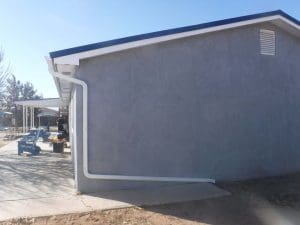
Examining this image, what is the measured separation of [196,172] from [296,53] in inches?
183

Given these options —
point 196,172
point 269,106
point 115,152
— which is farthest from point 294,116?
point 115,152

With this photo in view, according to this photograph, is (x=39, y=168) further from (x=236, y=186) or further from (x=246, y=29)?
(x=246, y=29)

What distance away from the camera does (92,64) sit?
897 cm

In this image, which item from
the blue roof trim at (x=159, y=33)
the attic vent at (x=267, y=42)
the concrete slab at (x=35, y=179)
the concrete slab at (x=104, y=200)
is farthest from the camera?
the attic vent at (x=267, y=42)

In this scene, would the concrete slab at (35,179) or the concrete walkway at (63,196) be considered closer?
the concrete walkway at (63,196)

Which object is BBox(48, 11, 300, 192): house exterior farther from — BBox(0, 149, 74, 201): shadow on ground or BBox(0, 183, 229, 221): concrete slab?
BBox(0, 149, 74, 201): shadow on ground

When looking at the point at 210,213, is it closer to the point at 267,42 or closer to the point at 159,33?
the point at 159,33

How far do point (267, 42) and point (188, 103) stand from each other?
3044 millimetres

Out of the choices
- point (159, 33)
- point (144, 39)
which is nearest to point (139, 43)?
point (144, 39)

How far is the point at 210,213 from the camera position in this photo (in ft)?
24.4

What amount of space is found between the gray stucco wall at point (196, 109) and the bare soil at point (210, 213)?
5.39 ft

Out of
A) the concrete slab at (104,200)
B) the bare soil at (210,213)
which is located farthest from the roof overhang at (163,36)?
the bare soil at (210,213)

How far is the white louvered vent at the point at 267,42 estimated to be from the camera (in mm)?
11016

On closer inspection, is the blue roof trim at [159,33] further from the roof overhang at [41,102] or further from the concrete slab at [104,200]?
the roof overhang at [41,102]
